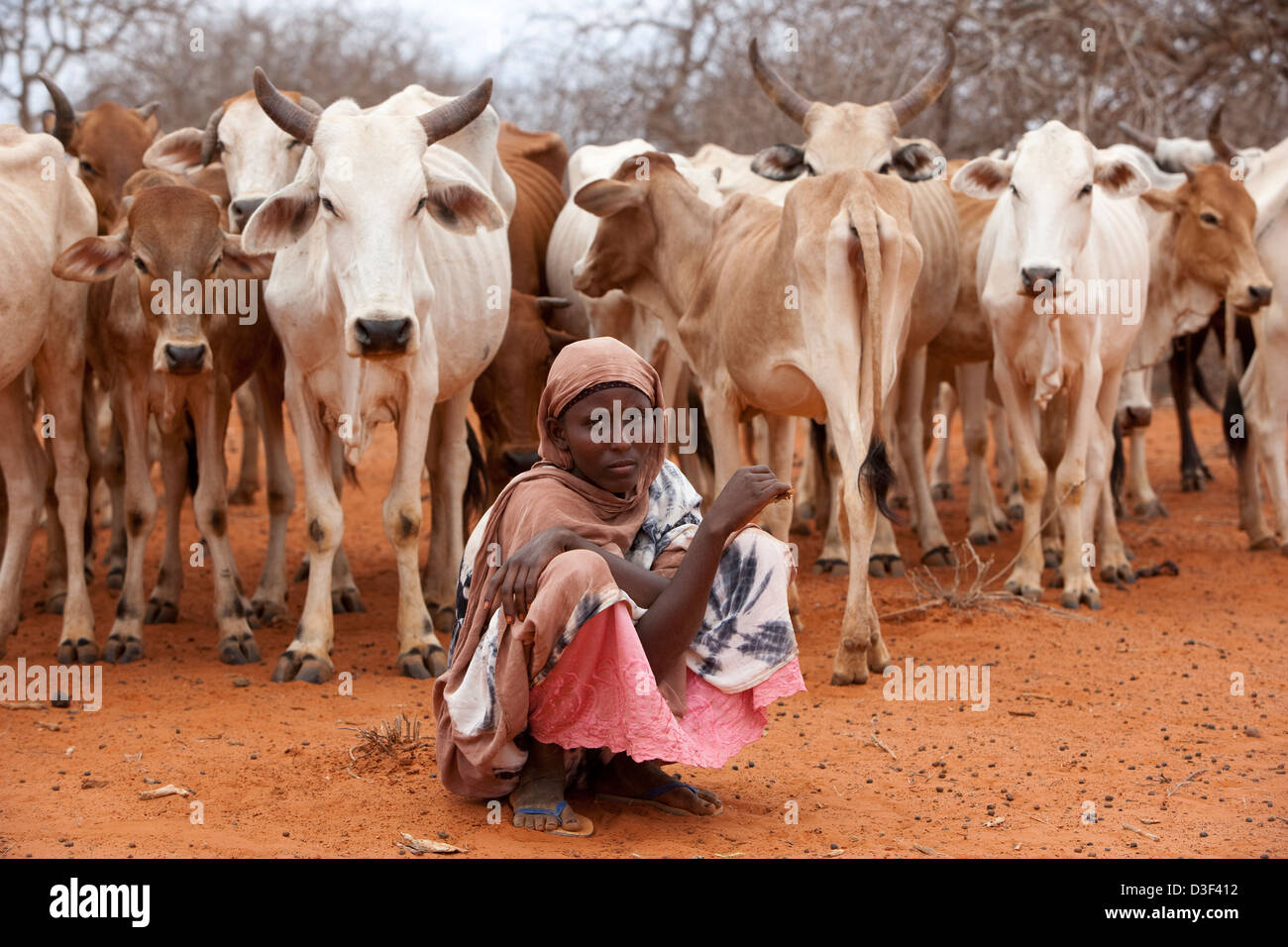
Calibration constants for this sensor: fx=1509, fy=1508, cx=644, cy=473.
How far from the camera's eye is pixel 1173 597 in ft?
24.0

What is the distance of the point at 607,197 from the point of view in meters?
6.93

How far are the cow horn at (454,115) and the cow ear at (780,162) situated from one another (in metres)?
1.48

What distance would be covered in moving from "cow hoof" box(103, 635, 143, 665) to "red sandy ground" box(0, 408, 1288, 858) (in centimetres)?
13

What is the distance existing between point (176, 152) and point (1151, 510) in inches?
247

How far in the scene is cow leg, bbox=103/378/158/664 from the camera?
20.4 ft

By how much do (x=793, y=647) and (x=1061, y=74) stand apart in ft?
31.6

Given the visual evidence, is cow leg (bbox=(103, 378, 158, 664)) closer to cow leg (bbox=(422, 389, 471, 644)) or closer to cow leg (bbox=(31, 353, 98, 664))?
cow leg (bbox=(31, 353, 98, 664))

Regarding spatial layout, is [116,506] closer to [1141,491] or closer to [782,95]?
[782,95]

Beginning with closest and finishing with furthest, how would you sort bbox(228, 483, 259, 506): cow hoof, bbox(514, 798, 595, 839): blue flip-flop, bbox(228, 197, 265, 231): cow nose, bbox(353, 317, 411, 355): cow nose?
bbox(514, 798, 595, 839): blue flip-flop
bbox(353, 317, 411, 355): cow nose
bbox(228, 197, 265, 231): cow nose
bbox(228, 483, 259, 506): cow hoof

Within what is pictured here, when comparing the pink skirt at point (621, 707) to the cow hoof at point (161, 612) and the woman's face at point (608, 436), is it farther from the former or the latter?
the cow hoof at point (161, 612)

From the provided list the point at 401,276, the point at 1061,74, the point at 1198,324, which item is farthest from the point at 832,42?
the point at 401,276

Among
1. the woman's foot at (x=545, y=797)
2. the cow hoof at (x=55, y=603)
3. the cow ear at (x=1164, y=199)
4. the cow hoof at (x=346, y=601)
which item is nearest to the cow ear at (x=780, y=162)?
the cow ear at (x=1164, y=199)

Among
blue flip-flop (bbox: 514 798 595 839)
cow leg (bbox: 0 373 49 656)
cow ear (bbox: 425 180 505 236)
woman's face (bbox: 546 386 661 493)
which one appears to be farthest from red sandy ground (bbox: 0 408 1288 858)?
cow ear (bbox: 425 180 505 236)
